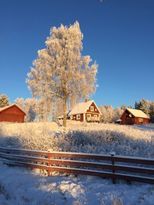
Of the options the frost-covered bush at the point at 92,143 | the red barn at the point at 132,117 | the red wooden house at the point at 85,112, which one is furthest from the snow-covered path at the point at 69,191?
the red barn at the point at 132,117

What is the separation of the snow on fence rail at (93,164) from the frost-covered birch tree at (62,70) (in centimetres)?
2234

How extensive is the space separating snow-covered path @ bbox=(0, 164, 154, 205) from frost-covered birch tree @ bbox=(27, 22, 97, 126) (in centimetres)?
2595

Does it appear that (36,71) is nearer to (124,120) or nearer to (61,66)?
(61,66)

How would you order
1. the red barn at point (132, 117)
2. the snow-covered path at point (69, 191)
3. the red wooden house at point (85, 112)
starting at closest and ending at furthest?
the snow-covered path at point (69, 191)
the red wooden house at point (85, 112)
the red barn at point (132, 117)

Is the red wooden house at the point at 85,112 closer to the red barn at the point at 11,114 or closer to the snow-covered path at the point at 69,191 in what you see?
the red barn at the point at 11,114

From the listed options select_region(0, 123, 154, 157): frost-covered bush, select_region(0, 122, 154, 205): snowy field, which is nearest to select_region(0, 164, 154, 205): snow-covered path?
select_region(0, 122, 154, 205): snowy field

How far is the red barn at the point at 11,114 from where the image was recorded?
5982cm

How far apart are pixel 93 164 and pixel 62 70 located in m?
26.4

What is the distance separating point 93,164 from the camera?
10.8m

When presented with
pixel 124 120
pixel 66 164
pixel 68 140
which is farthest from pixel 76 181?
pixel 124 120

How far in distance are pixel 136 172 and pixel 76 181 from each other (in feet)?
7.20

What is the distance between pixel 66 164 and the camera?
38.6 ft

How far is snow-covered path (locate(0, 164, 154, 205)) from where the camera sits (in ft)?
27.3

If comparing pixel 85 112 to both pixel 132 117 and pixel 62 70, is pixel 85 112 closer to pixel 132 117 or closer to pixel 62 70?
pixel 132 117
